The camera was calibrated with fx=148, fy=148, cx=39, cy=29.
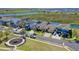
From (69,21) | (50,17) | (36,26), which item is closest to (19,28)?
(36,26)

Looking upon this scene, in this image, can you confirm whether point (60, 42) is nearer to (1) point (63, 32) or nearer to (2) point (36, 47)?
(1) point (63, 32)

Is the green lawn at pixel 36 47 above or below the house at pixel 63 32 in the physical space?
below

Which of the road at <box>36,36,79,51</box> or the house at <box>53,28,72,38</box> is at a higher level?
the house at <box>53,28,72,38</box>

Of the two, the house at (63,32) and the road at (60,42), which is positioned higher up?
the house at (63,32)

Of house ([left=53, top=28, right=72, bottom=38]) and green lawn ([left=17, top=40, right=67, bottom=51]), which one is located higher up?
house ([left=53, top=28, right=72, bottom=38])

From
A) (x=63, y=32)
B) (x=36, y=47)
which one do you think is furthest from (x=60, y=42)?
(x=36, y=47)

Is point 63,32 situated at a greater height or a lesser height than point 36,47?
greater
